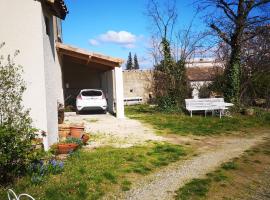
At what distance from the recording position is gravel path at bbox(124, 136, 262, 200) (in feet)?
22.2

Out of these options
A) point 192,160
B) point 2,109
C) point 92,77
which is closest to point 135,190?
point 192,160

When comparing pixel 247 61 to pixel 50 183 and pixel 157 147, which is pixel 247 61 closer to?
pixel 157 147

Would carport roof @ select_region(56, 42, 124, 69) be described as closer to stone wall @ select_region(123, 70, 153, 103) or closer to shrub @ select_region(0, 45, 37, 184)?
shrub @ select_region(0, 45, 37, 184)

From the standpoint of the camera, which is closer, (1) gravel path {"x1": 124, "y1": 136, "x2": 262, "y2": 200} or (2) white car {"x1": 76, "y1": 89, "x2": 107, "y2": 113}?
(1) gravel path {"x1": 124, "y1": 136, "x2": 262, "y2": 200}

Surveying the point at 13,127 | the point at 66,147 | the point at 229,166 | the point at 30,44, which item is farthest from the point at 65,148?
the point at 229,166

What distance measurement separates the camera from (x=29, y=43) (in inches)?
367

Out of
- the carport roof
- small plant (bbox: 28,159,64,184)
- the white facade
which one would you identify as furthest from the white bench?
small plant (bbox: 28,159,64,184)

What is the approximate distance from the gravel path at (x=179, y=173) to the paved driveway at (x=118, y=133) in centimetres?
273

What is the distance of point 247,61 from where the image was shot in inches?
887

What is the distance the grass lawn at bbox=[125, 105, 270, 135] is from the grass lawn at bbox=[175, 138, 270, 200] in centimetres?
494

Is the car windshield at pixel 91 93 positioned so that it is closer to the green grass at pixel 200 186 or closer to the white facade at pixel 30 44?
the white facade at pixel 30 44

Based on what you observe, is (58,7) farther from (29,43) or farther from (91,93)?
(91,93)

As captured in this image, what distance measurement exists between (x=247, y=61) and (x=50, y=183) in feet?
60.8

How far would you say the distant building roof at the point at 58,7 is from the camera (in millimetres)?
10143
